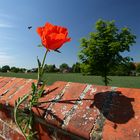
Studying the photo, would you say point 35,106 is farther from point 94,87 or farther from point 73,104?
point 94,87

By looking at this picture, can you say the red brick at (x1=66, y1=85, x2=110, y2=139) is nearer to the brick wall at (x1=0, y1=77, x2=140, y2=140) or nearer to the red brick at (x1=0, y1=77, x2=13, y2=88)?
the brick wall at (x1=0, y1=77, x2=140, y2=140)

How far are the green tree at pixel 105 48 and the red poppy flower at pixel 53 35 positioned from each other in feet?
62.7

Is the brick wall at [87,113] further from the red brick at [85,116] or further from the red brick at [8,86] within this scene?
the red brick at [8,86]

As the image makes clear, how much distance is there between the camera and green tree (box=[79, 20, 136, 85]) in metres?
20.5

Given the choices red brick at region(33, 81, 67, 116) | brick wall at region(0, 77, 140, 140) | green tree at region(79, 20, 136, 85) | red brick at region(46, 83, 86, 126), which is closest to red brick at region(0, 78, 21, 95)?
→ brick wall at region(0, 77, 140, 140)

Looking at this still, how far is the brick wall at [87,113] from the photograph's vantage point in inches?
42.6

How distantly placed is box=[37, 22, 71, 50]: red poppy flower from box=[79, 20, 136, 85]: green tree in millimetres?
19114

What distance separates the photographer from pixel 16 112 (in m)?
1.52

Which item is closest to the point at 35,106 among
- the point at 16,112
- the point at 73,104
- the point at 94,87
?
the point at 16,112

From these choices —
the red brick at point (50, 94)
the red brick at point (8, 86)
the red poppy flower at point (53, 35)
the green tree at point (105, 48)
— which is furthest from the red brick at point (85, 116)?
the green tree at point (105, 48)

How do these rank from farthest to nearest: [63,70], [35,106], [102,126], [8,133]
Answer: [63,70] < [8,133] < [35,106] < [102,126]

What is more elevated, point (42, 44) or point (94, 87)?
point (42, 44)

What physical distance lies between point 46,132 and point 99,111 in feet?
1.30

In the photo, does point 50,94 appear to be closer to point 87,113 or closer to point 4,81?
point 87,113
